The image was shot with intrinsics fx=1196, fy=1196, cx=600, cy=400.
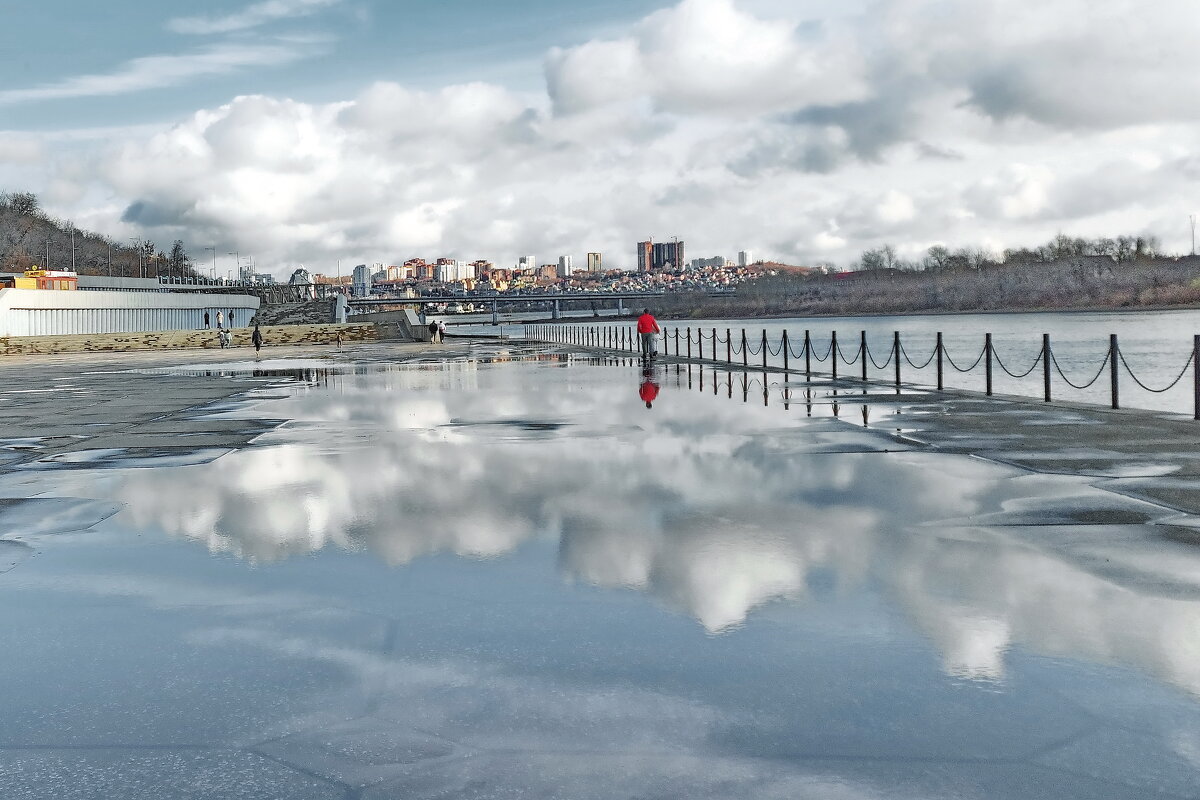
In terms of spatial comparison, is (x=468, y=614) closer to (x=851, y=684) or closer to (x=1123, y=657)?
(x=851, y=684)

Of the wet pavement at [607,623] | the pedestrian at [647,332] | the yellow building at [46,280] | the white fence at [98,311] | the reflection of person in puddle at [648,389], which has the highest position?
the yellow building at [46,280]

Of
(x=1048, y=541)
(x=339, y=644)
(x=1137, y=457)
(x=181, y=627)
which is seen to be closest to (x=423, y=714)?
(x=339, y=644)

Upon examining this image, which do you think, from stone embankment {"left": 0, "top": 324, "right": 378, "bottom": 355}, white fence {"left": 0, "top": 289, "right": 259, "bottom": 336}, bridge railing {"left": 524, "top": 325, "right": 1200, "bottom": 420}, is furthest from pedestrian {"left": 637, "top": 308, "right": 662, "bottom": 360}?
white fence {"left": 0, "top": 289, "right": 259, "bottom": 336}

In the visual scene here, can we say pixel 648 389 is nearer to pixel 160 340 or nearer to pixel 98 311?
pixel 160 340

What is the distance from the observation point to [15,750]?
4539 millimetres

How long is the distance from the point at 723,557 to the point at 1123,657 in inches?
110

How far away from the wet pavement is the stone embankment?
6297 centimetres

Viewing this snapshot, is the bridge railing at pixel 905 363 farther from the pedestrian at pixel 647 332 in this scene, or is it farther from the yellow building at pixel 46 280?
the yellow building at pixel 46 280

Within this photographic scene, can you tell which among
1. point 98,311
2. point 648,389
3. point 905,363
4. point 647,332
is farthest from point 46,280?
point 648,389

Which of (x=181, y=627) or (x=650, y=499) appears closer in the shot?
(x=181, y=627)

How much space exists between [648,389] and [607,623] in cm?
1928

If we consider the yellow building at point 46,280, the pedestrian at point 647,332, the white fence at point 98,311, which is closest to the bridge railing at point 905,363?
the pedestrian at point 647,332

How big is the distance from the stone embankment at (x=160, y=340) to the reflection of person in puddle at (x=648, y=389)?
46051 mm

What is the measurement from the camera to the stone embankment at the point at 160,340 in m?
70.9
